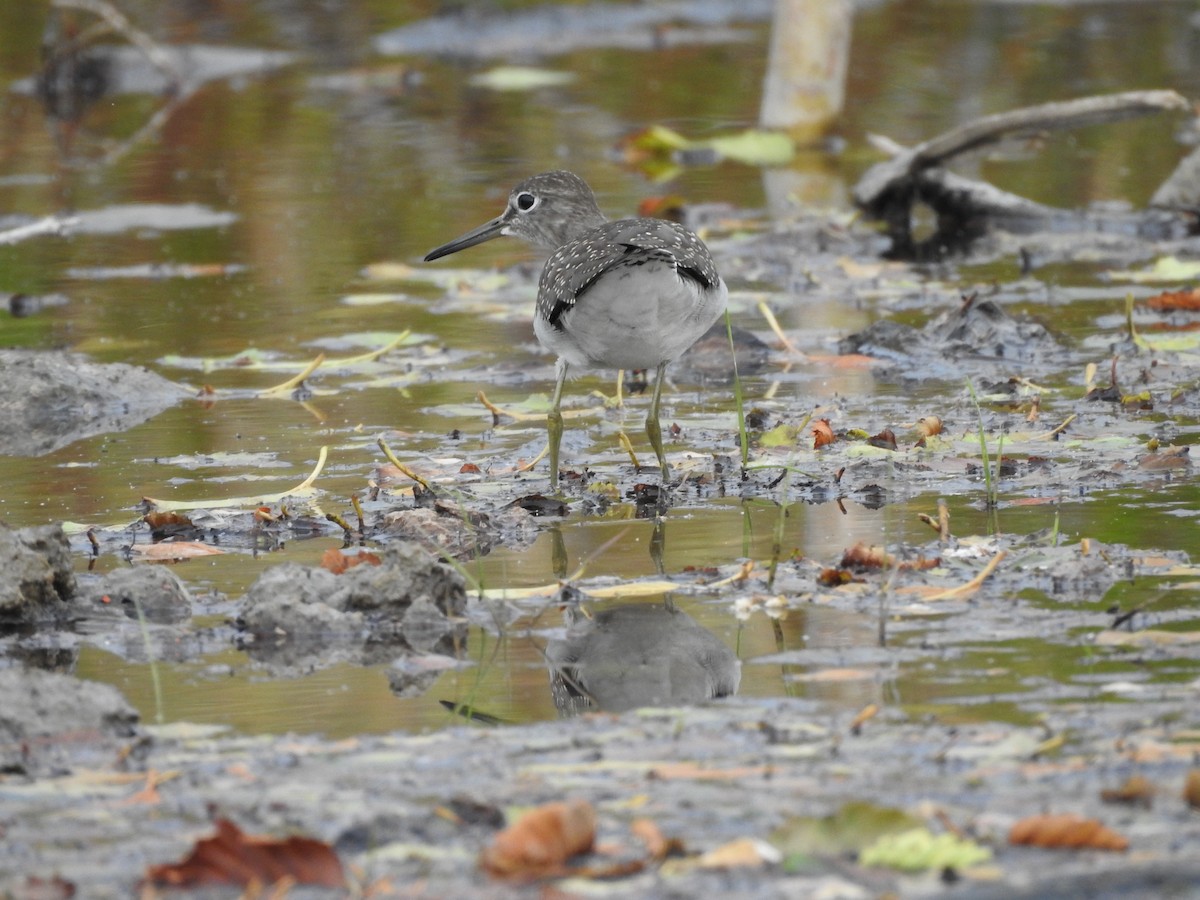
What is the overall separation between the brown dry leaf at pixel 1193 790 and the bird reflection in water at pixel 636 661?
1.06m

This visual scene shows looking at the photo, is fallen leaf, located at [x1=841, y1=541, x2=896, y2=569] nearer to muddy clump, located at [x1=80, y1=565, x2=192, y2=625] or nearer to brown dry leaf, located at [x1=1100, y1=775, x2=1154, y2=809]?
brown dry leaf, located at [x1=1100, y1=775, x2=1154, y2=809]

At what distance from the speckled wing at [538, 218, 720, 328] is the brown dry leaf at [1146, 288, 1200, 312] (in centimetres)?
298

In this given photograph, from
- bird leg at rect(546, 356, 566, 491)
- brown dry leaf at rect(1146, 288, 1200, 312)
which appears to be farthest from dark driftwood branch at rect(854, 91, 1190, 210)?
bird leg at rect(546, 356, 566, 491)

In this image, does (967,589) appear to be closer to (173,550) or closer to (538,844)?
(538,844)

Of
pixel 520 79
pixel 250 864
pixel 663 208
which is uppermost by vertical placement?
pixel 520 79

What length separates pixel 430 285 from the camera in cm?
1008

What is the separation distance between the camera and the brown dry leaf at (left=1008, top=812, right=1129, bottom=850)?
3.10m

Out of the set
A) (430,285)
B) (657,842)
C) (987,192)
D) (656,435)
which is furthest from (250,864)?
(987,192)

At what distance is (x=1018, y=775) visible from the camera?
343cm

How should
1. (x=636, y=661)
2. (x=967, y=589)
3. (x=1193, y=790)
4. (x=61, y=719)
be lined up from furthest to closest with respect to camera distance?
1. (x=967, y=589)
2. (x=636, y=661)
3. (x=61, y=719)
4. (x=1193, y=790)

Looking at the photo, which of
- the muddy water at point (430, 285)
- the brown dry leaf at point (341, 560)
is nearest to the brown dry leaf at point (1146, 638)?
the muddy water at point (430, 285)

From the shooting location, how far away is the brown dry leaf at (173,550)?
5375 mm

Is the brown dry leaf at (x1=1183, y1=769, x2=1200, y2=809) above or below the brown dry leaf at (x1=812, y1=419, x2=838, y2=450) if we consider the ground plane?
below

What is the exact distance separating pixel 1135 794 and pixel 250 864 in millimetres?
1483
